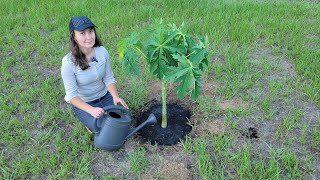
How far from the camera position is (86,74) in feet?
9.19

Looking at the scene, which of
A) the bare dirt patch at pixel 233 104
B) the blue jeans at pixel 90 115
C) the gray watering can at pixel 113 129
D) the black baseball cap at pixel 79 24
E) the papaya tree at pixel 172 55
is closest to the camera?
the papaya tree at pixel 172 55

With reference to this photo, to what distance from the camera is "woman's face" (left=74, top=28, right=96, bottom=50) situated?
2.57 metres

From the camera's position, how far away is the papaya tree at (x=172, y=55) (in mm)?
2371

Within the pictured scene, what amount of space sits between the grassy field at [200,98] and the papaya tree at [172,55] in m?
0.41

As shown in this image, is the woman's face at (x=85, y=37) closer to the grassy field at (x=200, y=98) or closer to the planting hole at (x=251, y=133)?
the grassy field at (x=200, y=98)

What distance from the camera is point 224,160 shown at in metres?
2.72

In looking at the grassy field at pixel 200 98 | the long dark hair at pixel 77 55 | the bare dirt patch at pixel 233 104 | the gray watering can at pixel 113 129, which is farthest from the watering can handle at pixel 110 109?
the bare dirt patch at pixel 233 104

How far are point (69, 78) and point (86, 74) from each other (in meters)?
0.15

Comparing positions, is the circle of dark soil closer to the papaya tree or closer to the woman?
the woman

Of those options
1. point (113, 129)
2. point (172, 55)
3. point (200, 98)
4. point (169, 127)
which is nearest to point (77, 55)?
point (113, 129)

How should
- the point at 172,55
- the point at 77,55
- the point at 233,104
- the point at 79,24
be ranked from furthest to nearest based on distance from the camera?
the point at 233,104
the point at 77,55
the point at 79,24
the point at 172,55

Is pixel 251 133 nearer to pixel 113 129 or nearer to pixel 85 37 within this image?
pixel 113 129

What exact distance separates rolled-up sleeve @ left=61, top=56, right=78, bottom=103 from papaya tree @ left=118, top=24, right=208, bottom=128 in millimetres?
440

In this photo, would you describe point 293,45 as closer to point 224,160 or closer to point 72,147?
point 224,160
